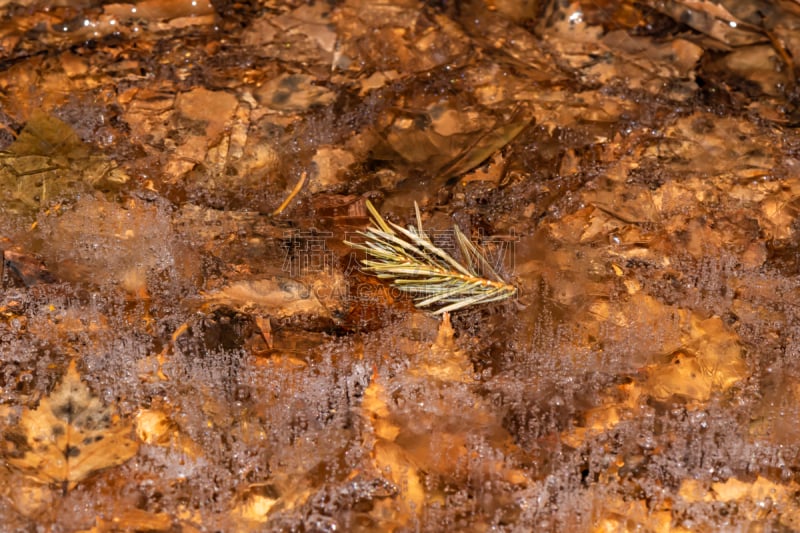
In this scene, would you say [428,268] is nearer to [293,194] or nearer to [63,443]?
[293,194]

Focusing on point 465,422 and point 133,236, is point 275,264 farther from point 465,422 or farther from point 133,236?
point 465,422

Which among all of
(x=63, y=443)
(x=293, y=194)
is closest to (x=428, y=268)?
(x=293, y=194)

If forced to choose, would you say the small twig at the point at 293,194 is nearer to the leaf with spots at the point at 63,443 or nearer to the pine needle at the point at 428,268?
the pine needle at the point at 428,268

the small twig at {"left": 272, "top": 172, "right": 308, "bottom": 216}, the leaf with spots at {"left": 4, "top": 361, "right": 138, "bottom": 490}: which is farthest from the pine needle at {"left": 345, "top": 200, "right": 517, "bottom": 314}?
the leaf with spots at {"left": 4, "top": 361, "right": 138, "bottom": 490}

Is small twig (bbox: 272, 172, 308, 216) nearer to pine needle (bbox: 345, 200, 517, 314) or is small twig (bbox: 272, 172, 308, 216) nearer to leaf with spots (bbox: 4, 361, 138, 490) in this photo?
pine needle (bbox: 345, 200, 517, 314)

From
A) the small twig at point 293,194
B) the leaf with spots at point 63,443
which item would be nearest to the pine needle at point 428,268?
the small twig at point 293,194
